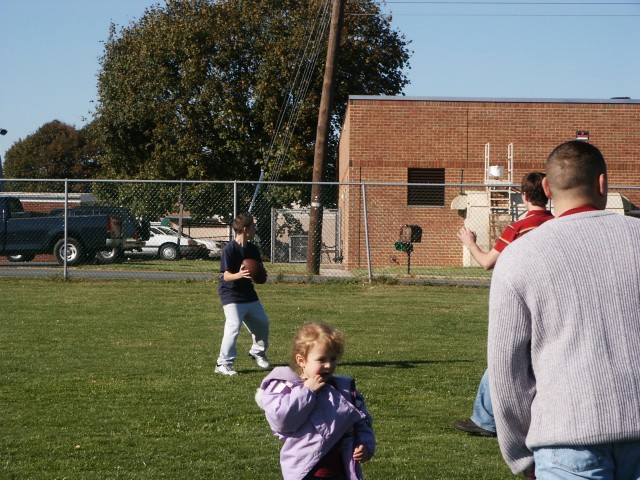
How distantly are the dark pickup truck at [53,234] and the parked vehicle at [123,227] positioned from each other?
0.37ft

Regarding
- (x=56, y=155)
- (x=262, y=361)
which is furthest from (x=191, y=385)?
(x=56, y=155)

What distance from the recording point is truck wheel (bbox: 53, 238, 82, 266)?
72.4 ft

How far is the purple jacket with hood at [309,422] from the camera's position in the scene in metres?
4.12

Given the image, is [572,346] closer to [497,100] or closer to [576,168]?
[576,168]

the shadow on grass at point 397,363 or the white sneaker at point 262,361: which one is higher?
the white sneaker at point 262,361

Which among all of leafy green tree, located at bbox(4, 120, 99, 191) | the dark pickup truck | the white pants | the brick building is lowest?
the white pants

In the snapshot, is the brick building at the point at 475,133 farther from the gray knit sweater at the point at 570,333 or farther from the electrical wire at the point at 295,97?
the gray knit sweater at the point at 570,333

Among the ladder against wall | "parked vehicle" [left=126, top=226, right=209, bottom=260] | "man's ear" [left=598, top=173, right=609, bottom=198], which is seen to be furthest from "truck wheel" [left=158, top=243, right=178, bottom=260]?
"man's ear" [left=598, top=173, right=609, bottom=198]

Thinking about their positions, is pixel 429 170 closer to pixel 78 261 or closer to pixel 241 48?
pixel 78 261

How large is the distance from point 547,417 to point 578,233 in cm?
61

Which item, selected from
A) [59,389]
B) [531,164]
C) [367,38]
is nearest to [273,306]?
[59,389]

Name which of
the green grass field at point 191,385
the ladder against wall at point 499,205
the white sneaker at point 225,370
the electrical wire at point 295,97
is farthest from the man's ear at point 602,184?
the electrical wire at point 295,97

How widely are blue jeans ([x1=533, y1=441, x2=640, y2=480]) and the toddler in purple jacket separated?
126 centimetres

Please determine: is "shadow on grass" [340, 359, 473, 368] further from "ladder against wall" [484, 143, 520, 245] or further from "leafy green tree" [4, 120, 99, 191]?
"leafy green tree" [4, 120, 99, 191]
